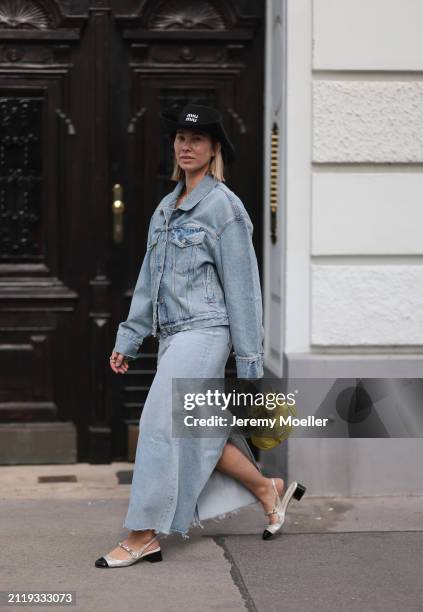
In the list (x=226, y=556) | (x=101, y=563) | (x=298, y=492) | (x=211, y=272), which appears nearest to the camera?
(x=101, y=563)

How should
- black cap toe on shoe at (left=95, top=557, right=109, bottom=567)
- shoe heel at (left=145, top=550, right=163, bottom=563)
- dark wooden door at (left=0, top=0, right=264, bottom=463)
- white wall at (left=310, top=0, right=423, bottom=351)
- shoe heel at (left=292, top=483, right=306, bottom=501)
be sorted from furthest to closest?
dark wooden door at (left=0, top=0, right=264, bottom=463) → white wall at (left=310, top=0, right=423, bottom=351) → shoe heel at (left=292, top=483, right=306, bottom=501) → shoe heel at (left=145, top=550, right=163, bottom=563) → black cap toe on shoe at (left=95, top=557, right=109, bottom=567)

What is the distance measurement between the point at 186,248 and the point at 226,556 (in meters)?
1.37

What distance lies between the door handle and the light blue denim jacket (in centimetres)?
169

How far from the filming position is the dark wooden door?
7062 mm

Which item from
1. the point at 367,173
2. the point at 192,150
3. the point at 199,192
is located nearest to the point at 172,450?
the point at 199,192

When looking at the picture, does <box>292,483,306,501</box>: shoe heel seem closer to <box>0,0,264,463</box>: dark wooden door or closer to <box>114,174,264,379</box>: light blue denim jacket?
<box>114,174,264,379</box>: light blue denim jacket

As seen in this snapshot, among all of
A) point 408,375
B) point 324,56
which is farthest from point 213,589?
point 324,56

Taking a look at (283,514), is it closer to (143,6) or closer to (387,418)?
(387,418)

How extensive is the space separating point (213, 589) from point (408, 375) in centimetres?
205

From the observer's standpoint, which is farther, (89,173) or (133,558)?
(89,173)

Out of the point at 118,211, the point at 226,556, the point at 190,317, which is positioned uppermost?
the point at 190,317

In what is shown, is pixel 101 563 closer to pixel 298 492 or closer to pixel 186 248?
pixel 298 492

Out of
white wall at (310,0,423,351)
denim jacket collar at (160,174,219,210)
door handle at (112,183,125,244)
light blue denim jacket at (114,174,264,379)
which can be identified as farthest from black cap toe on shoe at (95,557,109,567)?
door handle at (112,183,125,244)

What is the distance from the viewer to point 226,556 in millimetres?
5500
